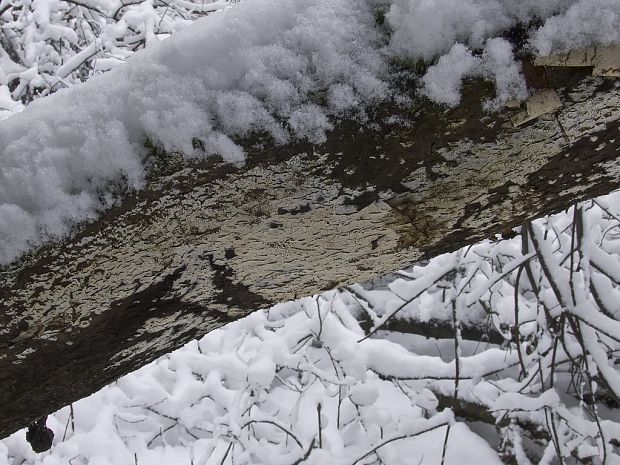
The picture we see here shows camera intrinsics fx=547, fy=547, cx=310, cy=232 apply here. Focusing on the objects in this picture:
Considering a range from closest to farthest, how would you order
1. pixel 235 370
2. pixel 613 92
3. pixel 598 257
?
pixel 613 92 → pixel 598 257 → pixel 235 370

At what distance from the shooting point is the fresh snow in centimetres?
54

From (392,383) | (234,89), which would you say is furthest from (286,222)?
(392,383)

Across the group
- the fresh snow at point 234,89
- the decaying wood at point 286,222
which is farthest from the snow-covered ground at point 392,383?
the fresh snow at point 234,89

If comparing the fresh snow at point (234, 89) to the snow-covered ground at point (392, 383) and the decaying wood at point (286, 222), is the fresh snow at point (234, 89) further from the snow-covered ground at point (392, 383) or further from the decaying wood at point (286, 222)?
the snow-covered ground at point (392, 383)

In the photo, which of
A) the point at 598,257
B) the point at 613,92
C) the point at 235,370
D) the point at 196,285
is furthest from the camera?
the point at 235,370

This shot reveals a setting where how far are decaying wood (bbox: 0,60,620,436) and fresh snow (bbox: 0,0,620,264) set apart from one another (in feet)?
0.08

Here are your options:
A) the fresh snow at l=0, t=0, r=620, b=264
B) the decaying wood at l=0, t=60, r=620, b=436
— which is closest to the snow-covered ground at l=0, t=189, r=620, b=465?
the decaying wood at l=0, t=60, r=620, b=436

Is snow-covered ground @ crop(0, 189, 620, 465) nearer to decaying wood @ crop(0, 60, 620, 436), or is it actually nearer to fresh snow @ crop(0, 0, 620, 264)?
decaying wood @ crop(0, 60, 620, 436)

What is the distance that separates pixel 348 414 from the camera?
3020 mm

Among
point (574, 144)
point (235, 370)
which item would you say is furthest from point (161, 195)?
point (235, 370)

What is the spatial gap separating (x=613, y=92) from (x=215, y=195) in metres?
0.43

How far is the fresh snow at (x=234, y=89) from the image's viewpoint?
538 mm

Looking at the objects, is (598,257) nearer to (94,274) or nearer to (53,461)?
(94,274)

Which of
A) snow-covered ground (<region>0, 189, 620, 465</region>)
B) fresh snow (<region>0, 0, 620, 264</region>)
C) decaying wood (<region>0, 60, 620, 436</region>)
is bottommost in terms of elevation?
snow-covered ground (<region>0, 189, 620, 465</region>)
